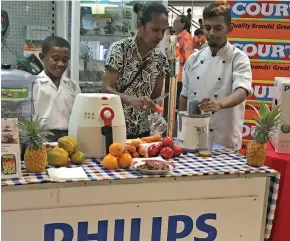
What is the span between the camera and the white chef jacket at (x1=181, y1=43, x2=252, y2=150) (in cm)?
272

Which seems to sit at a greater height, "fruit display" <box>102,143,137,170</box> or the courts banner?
the courts banner

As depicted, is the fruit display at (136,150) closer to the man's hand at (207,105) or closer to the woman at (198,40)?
the man's hand at (207,105)

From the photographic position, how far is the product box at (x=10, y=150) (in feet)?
5.55

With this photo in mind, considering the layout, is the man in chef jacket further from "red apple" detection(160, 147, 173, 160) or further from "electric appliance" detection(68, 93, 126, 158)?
"electric appliance" detection(68, 93, 126, 158)

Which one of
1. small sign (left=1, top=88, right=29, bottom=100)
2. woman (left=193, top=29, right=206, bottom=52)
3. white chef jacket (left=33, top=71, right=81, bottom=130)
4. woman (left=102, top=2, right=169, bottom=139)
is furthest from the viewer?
woman (left=193, top=29, right=206, bottom=52)

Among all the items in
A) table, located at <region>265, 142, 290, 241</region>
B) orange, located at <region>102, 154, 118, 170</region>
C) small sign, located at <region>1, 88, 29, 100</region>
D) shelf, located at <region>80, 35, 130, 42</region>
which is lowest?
table, located at <region>265, 142, 290, 241</region>

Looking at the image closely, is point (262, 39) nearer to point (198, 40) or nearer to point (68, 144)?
point (68, 144)

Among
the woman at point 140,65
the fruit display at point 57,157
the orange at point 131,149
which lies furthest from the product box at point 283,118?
the fruit display at point 57,157

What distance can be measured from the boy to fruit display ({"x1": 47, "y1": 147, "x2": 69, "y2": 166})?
0.45 metres

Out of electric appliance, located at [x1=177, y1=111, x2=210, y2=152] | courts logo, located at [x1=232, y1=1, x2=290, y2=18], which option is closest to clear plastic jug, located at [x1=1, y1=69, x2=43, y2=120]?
electric appliance, located at [x1=177, y1=111, x2=210, y2=152]

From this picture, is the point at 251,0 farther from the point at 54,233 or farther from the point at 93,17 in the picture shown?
the point at 54,233

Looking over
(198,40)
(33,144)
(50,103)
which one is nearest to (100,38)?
(50,103)

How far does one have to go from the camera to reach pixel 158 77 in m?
2.78

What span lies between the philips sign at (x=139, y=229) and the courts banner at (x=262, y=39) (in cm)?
206
